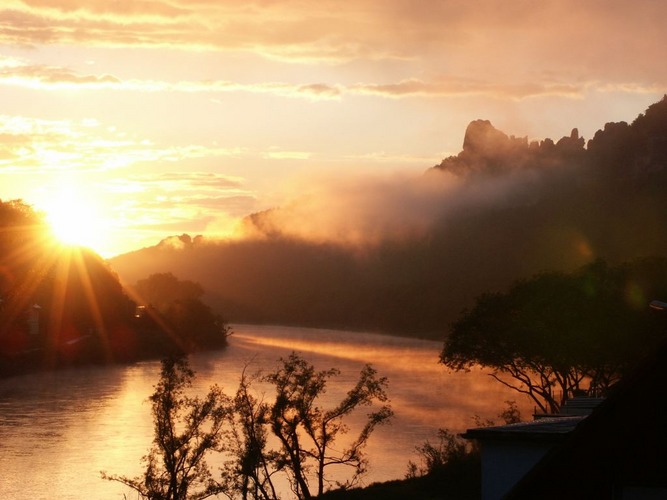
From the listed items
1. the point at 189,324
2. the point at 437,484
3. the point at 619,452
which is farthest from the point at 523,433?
the point at 189,324

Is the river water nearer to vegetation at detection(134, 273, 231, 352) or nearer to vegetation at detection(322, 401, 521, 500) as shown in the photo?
vegetation at detection(322, 401, 521, 500)

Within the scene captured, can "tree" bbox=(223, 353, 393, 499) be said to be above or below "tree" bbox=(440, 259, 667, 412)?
below

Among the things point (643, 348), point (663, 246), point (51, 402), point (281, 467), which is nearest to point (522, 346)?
point (643, 348)

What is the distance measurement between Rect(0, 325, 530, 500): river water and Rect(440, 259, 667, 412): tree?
5239 millimetres

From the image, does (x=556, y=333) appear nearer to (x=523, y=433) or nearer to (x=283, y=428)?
(x=283, y=428)

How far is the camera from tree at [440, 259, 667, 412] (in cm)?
5856

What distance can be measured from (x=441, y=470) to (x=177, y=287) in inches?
5902

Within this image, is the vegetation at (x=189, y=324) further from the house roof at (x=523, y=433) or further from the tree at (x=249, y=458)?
the house roof at (x=523, y=433)

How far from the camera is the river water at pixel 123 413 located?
48250mm

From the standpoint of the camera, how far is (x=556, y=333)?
5953 cm

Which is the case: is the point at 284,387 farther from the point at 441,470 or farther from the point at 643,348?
the point at 643,348

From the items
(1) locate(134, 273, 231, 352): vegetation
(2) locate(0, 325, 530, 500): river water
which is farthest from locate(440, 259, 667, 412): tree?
(1) locate(134, 273, 231, 352): vegetation

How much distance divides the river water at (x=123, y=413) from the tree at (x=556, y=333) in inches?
206

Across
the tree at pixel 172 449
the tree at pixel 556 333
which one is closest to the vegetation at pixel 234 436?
the tree at pixel 172 449
